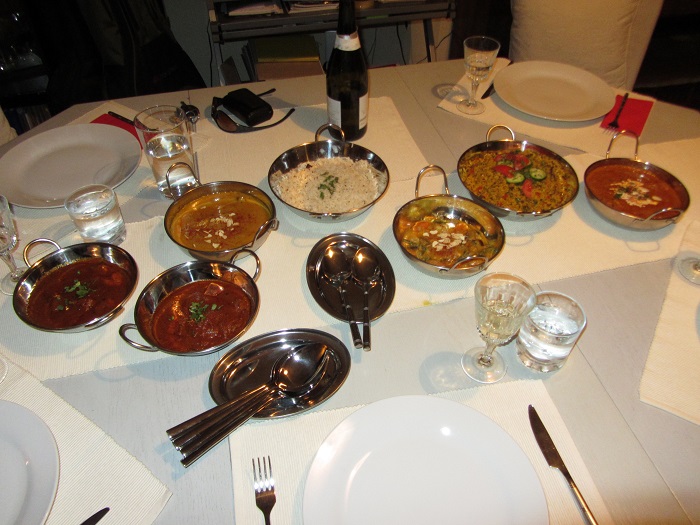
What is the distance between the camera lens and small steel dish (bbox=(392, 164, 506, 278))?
4.07ft

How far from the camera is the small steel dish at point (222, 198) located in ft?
4.15

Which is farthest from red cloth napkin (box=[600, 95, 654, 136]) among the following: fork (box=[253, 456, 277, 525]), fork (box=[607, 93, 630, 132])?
fork (box=[253, 456, 277, 525])

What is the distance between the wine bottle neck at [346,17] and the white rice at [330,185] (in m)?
0.50

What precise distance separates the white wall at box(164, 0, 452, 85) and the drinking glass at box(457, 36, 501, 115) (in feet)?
6.11

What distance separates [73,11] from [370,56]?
97.9 inches

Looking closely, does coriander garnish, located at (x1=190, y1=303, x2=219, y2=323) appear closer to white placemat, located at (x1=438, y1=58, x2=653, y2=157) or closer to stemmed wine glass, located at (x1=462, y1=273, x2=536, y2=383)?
stemmed wine glass, located at (x1=462, y1=273, x2=536, y2=383)

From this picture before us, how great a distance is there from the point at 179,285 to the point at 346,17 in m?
1.13

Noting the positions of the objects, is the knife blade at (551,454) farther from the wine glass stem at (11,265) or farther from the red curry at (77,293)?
the wine glass stem at (11,265)

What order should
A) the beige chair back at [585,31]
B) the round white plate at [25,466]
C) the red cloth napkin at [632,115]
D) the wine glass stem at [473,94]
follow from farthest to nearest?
the beige chair back at [585,31], the wine glass stem at [473,94], the red cloth napkin at [632,115], the round white plate at [25,466]

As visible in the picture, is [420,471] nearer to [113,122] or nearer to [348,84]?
[348,84]

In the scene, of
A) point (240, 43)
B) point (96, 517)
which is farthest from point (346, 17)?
point (240, 43)

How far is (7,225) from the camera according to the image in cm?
131

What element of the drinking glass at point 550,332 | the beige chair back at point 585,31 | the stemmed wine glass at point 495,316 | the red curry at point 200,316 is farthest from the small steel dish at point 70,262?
the beige chair back at point 585,31

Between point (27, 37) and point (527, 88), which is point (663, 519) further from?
point (27, 37)
